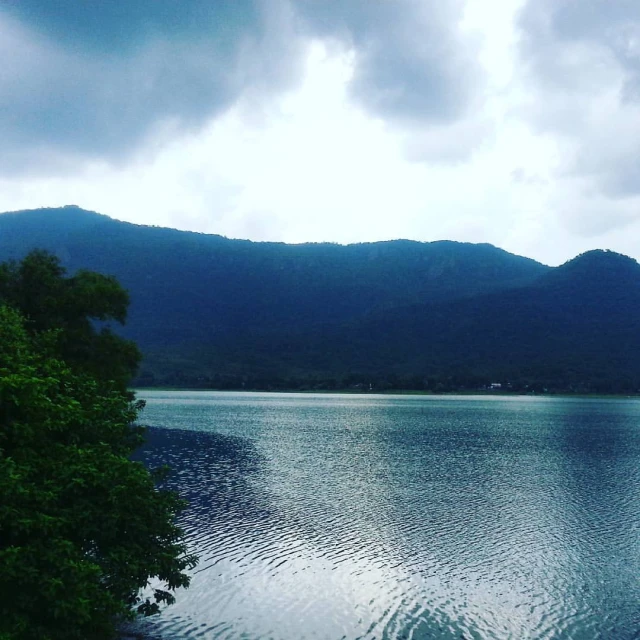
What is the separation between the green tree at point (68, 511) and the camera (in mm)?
12578

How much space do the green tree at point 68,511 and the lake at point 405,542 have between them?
4286 millimetres

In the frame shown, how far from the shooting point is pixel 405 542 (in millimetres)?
28953

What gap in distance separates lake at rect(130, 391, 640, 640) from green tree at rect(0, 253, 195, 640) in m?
4.29

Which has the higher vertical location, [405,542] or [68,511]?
[68,511]

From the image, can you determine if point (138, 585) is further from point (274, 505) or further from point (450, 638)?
point (274, 505)

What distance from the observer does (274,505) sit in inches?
1414

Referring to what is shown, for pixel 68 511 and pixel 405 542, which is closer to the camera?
pixel 68 511

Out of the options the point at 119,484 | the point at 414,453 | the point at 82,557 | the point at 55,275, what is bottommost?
the point at 414,453

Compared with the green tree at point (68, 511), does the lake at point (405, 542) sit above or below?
below

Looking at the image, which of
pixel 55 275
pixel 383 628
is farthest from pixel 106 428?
pixel 55 275

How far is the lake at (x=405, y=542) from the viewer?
1975 cm

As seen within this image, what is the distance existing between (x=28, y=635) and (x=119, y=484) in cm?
354

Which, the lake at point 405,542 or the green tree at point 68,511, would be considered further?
the lake at point 405,542

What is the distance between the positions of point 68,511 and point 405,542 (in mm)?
18692
